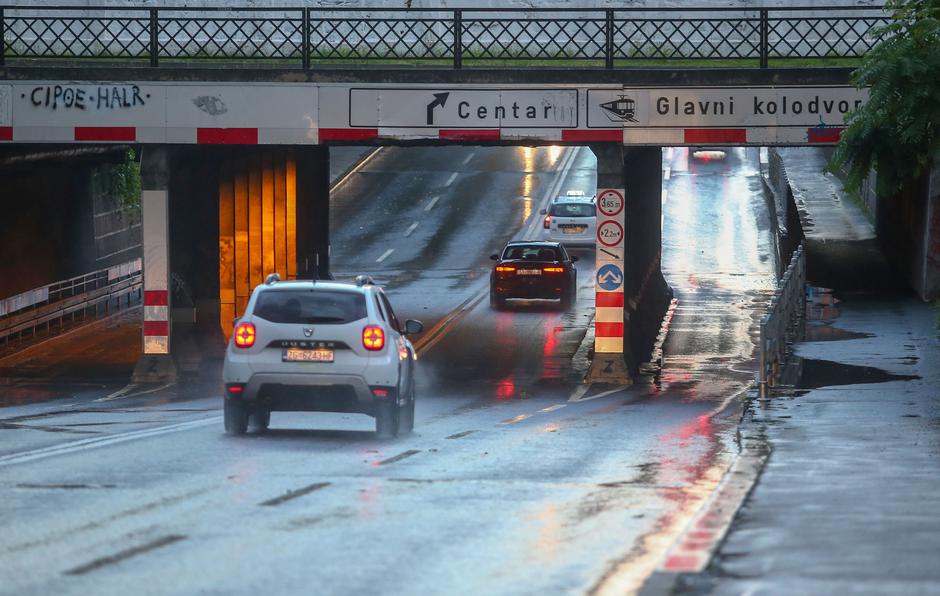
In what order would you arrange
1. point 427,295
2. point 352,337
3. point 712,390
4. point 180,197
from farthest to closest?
point 427,295
point 180,197
point 712,390
point 352,337

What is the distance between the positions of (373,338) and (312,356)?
0.62 meters

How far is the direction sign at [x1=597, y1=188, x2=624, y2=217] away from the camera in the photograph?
26.9 m

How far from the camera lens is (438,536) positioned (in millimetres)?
10266

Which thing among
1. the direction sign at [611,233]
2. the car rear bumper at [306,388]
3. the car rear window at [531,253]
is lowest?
the car rear bumper at [306,388]

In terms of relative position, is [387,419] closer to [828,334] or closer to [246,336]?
[246,336]

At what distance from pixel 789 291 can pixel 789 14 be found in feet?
19.5

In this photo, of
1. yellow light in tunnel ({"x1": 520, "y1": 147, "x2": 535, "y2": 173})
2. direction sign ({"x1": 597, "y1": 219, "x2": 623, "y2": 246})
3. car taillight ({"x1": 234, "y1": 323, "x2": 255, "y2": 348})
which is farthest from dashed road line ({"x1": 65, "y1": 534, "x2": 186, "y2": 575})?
yellow light in tunnel ({"x1": 520, "y1": 147, "x2": 535, "y2": 173})

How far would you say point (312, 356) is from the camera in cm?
1602

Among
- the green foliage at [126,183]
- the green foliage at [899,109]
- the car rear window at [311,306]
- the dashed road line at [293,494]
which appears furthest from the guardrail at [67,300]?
the dashed road line at [293,494]

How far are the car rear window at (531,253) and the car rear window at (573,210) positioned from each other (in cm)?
1006

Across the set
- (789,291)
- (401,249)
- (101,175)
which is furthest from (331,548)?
(401,249)

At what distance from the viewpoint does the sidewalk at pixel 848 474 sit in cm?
890

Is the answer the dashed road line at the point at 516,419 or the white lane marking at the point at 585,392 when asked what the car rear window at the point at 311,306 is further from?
the white lane marking at the point at 585,392

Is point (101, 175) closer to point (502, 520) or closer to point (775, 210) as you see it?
point (775, 210)
